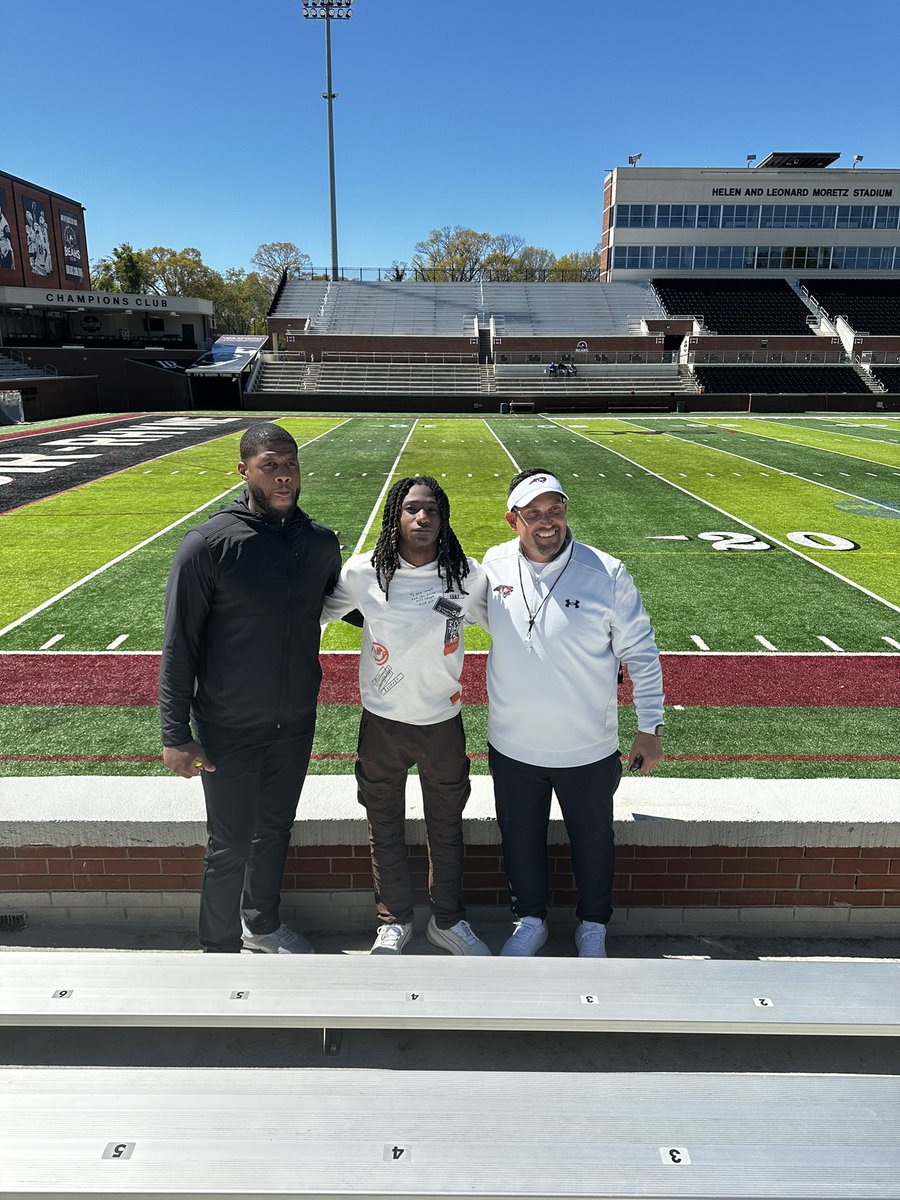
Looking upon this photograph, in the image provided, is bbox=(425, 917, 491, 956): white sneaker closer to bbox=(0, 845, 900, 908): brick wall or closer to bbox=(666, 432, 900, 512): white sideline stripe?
bbox=(0, 845, 900, 908): brick wall

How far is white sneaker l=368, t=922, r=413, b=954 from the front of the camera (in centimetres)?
306

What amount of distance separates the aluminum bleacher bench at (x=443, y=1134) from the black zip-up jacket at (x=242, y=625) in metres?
1.15

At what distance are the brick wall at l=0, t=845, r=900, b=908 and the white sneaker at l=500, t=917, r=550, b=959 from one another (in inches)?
9.1

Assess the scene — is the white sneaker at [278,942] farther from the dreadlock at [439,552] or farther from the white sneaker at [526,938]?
the dreadlock at [439,552]

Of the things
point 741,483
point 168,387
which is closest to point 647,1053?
point 741,483

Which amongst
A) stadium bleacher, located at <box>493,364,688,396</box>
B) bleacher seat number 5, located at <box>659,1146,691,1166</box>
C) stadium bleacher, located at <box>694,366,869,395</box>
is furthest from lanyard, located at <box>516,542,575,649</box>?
stadium bleacher, located at <box>694,366,869,395</box>

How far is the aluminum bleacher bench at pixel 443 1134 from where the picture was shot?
6.28ft

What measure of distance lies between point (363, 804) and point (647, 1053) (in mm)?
1261

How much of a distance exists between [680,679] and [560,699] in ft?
13.1

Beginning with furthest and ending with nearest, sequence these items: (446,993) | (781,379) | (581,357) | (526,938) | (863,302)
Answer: (863,302), (581,357), (781,379), (526,938), (446,993)

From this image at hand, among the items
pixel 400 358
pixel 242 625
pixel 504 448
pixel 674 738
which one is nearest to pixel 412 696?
pixel 242 625

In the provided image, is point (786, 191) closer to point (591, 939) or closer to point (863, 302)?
point (863, 302)

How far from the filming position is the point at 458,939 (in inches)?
122

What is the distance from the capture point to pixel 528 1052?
2545 mm
